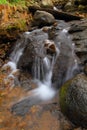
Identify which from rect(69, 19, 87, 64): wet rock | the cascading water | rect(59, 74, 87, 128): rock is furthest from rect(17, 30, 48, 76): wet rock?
rect(59, 74, 87, 128): rock

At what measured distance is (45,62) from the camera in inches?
249

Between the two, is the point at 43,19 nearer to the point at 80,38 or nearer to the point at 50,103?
the point at 80,38

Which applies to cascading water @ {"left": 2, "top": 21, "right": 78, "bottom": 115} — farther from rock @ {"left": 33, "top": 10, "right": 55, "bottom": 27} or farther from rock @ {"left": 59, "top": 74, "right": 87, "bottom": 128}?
rock @ {"left": 33, "top": 10, "right": 55, "bottom": 27}

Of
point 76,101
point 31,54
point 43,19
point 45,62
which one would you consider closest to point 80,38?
point 45,62

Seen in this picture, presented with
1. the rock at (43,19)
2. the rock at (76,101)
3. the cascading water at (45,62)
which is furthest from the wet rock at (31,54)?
the rock at (76,101)

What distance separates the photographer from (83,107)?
414cm

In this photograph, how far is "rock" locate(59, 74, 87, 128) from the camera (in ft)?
13.6

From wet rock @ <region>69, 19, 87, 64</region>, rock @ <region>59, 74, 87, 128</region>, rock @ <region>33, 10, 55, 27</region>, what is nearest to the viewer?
rock @ <region>59, 74, 87, 128</region>

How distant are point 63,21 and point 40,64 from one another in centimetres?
370

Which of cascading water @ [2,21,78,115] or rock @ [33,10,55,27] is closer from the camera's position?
cascading water @ [2,21,78,115]

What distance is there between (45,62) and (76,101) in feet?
7.49

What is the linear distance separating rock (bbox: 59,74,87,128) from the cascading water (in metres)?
0.88

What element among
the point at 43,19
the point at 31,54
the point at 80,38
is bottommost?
the point at 31,54

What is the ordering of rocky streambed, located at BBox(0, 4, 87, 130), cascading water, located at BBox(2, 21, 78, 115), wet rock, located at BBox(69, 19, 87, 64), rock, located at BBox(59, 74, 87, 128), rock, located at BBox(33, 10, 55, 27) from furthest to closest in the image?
rock, located at BBox(33, 10, 55, 27) < wet rock, located at BBox(69, 19, 87, 64) < cascading water, located at BBox(2, 21, 78, 115) < rocky streambed, located at BBox(0, 4, 87, 130) < rock, located at BBox(59, 74, 87, 128)
